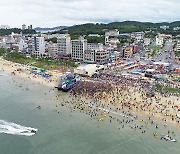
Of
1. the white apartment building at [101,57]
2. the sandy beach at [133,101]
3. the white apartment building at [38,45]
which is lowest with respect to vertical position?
the sandy beach at [133,101]

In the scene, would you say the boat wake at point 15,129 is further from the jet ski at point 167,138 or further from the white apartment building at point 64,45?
the white apartment building at point 64,45

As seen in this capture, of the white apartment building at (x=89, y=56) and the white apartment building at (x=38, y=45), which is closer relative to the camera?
the white apartment building at (x=89, y=56)

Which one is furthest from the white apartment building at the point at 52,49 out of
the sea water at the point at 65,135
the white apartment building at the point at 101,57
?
the sea water at the point at 65,135

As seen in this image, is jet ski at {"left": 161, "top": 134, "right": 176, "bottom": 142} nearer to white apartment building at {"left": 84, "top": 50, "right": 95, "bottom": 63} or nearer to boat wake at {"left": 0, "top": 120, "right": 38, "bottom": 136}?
boat wake at {"left": 0, "top": 120, "right": 38, "bottom": 136}

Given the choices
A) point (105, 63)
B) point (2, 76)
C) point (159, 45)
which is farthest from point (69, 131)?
point (159, 45)

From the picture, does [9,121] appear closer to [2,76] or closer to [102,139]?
[102,139]

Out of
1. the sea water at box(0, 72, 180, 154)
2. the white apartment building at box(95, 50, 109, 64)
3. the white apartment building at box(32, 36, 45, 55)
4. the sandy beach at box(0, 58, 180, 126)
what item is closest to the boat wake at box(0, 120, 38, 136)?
the sea water at box(0, 72, 180, 154)
